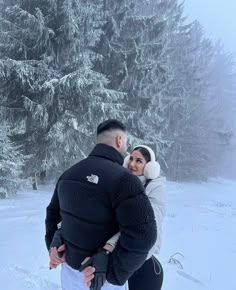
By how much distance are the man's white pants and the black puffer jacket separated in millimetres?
69

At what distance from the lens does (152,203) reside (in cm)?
250

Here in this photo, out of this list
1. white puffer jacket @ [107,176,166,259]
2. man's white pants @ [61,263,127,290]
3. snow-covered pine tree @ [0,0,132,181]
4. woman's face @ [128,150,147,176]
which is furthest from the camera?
snow-covered pine tree @ [0,0,132,181]

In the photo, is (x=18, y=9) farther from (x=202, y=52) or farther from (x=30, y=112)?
(x=202, y=52)

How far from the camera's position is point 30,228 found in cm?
609

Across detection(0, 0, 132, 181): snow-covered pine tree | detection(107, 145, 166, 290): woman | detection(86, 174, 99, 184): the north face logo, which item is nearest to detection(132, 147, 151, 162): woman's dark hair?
detection(107, 145, 166, 290): woman

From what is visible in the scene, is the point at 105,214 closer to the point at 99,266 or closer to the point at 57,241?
the point at 99,266

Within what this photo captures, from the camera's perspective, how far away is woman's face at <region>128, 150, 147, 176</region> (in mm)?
2744

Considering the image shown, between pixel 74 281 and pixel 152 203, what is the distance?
0.83 metres

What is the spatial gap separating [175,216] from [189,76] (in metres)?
16.1

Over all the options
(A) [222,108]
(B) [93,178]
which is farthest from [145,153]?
(A) [222,108]

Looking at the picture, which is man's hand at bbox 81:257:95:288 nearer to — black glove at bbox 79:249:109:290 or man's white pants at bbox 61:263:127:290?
black glove at bbox 79:249:109:290

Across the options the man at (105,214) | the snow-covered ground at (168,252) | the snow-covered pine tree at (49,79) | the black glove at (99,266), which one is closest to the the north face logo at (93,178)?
the man at (105,214)

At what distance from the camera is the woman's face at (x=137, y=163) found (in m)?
2.74

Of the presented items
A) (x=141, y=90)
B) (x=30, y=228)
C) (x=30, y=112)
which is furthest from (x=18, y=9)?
(x=30, y=228)
